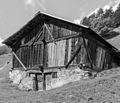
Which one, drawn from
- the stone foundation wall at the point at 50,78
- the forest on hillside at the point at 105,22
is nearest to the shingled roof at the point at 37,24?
the stone foundation wall at the point at 50,78

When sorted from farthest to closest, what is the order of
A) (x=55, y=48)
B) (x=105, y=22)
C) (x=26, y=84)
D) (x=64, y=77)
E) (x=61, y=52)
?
(x=105, y=22) < (x=26, y=84) < (x=55, y=48) < (x=61, y=52) < (x=64, y=77)

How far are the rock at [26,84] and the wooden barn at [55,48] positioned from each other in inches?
33.2

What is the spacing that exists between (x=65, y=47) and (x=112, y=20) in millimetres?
46957

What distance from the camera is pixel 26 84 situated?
22906 mm

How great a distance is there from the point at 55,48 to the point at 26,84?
17.7ft

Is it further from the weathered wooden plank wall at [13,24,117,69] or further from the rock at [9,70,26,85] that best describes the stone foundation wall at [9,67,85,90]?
the weathered wooden plank wall at [13,24,117,69]

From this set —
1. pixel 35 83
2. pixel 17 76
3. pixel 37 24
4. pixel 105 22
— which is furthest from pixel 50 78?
pixel 105 22

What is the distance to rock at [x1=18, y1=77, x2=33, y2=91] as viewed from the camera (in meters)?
22.6

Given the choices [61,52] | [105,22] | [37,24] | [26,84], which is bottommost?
[26,84]

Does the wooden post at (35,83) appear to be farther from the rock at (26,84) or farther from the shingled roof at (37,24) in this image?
the shingled roof at (37,24)

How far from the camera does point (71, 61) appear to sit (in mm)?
19422

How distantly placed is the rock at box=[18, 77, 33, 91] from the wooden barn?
2.76ft

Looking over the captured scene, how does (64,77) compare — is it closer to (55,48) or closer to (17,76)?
(55,48)

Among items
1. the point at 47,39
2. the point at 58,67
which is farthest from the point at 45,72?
the point at 47,39
